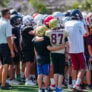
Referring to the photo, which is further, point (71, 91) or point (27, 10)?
point (27, 10)

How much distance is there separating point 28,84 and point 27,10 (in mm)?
44608

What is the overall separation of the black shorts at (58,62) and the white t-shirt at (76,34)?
531mm

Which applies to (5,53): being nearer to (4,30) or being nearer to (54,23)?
(4,30)

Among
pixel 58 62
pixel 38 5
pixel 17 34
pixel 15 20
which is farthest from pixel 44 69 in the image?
pixel 38 5

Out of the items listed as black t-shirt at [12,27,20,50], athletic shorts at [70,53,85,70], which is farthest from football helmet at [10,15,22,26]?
athletic shorts at [70,53,85,70]

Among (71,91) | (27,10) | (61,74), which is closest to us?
(61,74)

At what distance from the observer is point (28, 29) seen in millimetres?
11734

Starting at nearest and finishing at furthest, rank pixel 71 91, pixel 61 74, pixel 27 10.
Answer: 1. pixel 61 74
2. pixel 71 91
3. pixel 27 10

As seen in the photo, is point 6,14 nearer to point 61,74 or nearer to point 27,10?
point 61,74

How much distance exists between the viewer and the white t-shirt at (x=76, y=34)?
415 inches

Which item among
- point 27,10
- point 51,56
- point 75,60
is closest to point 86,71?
point 75,60

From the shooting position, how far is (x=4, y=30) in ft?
36.3

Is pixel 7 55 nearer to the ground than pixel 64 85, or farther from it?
farther from it

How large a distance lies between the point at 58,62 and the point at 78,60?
69 centimetres
